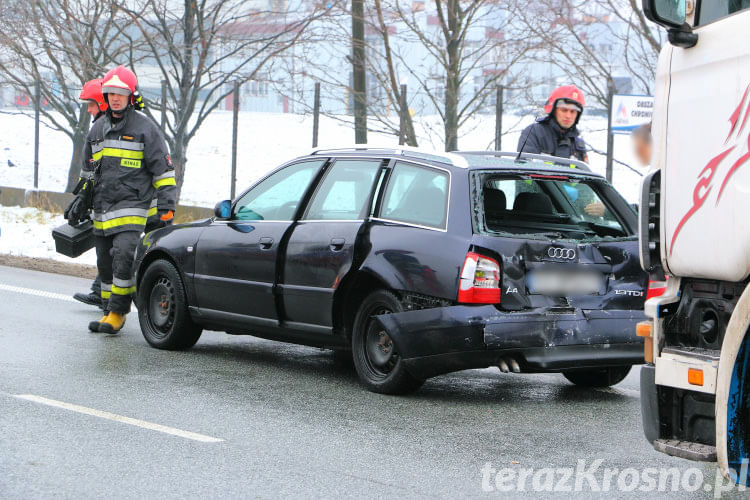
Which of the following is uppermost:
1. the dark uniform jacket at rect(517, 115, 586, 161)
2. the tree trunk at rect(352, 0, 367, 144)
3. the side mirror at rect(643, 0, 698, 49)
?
the tree trunk at rect(352, 0, 367, 144)

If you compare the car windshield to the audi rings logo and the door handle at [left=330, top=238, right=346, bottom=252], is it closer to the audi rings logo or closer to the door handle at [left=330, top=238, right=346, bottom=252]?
the audi rings logo

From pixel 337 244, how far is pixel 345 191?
1.70 feet

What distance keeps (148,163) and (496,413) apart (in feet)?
13.6

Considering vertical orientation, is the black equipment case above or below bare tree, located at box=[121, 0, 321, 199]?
below

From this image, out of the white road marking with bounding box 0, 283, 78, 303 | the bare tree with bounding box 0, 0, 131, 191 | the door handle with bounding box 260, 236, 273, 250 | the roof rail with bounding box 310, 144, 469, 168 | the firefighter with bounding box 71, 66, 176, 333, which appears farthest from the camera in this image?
the bare tree with bounding box 0, 0, 131, 191

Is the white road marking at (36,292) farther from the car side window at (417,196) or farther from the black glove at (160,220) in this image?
the car side window at (417,196)

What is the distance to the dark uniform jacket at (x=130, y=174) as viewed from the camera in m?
9.68

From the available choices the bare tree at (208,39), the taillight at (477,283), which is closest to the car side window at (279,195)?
the taillight at (477,283)

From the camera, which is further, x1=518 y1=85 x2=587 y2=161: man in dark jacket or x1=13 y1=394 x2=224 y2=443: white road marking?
x1=518 y1=85 x2=587 y2=161: man in dark jacket

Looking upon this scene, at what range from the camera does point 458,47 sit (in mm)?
16672

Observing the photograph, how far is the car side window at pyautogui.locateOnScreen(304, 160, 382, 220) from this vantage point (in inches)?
307

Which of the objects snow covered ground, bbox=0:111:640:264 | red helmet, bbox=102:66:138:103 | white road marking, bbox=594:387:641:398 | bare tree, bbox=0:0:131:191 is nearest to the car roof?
white road marking, bbox=594:387:641:398

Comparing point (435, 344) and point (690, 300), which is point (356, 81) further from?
point (690, 300)

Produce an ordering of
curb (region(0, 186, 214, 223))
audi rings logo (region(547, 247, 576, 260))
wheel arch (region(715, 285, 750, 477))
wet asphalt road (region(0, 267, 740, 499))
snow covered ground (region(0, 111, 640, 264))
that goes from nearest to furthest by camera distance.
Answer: wheel arch (region(715, 285, 750, 477)) < wet asphalt road (region(0, 267, 740, 499)) < audi rings logo (region(547, 247, 576, 260)) < snow covered ground (region(0, 111, 640, 264)) < curb (region(0, 186, 214, 223))
